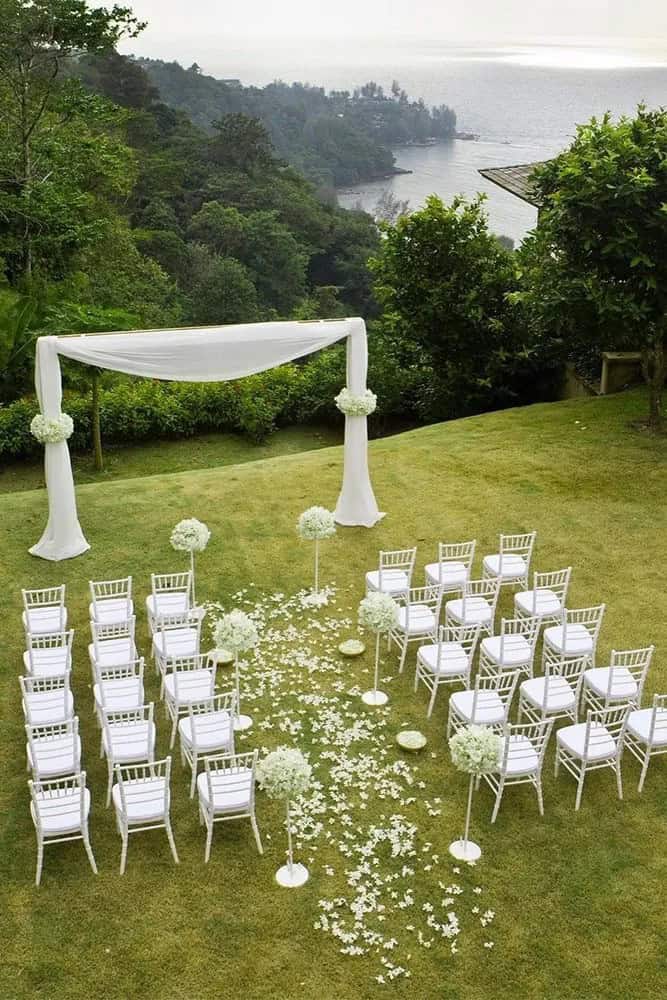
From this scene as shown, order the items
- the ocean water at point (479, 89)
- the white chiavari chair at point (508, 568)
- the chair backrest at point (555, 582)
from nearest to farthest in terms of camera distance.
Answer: the chair backrest at point (555, 582)
the white chiavari chair at point (508, 568)
the ocean water at point (479, 89)

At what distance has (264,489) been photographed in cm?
1503

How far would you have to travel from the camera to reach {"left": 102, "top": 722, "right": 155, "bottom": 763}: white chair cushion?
806cm

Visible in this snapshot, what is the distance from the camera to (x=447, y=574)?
11453mm

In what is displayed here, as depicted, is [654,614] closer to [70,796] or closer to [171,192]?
[70,796]

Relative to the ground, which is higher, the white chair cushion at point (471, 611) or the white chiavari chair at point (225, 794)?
the white chair cushion at point (471, 611)

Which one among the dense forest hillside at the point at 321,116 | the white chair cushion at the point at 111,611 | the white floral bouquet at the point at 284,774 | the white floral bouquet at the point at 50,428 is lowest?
the white chair cushion at the point at 111,611

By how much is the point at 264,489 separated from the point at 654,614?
21.0 ft

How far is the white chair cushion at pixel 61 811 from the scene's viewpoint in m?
7.34

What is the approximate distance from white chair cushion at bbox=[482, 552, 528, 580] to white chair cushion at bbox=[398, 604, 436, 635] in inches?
65.0

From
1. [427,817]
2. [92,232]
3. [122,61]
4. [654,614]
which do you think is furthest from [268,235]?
[427,817]

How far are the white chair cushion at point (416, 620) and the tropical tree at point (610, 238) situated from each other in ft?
23.8

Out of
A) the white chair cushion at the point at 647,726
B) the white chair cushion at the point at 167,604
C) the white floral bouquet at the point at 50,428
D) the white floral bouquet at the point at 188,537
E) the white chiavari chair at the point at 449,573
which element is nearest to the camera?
the white chair cushion at the point at 647,726

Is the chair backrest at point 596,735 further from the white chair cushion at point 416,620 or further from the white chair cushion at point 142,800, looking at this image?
the white chair cushion at point 142,800

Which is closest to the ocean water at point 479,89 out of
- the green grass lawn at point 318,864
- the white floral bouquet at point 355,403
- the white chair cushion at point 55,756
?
the white floral bouquet at point 355,403
